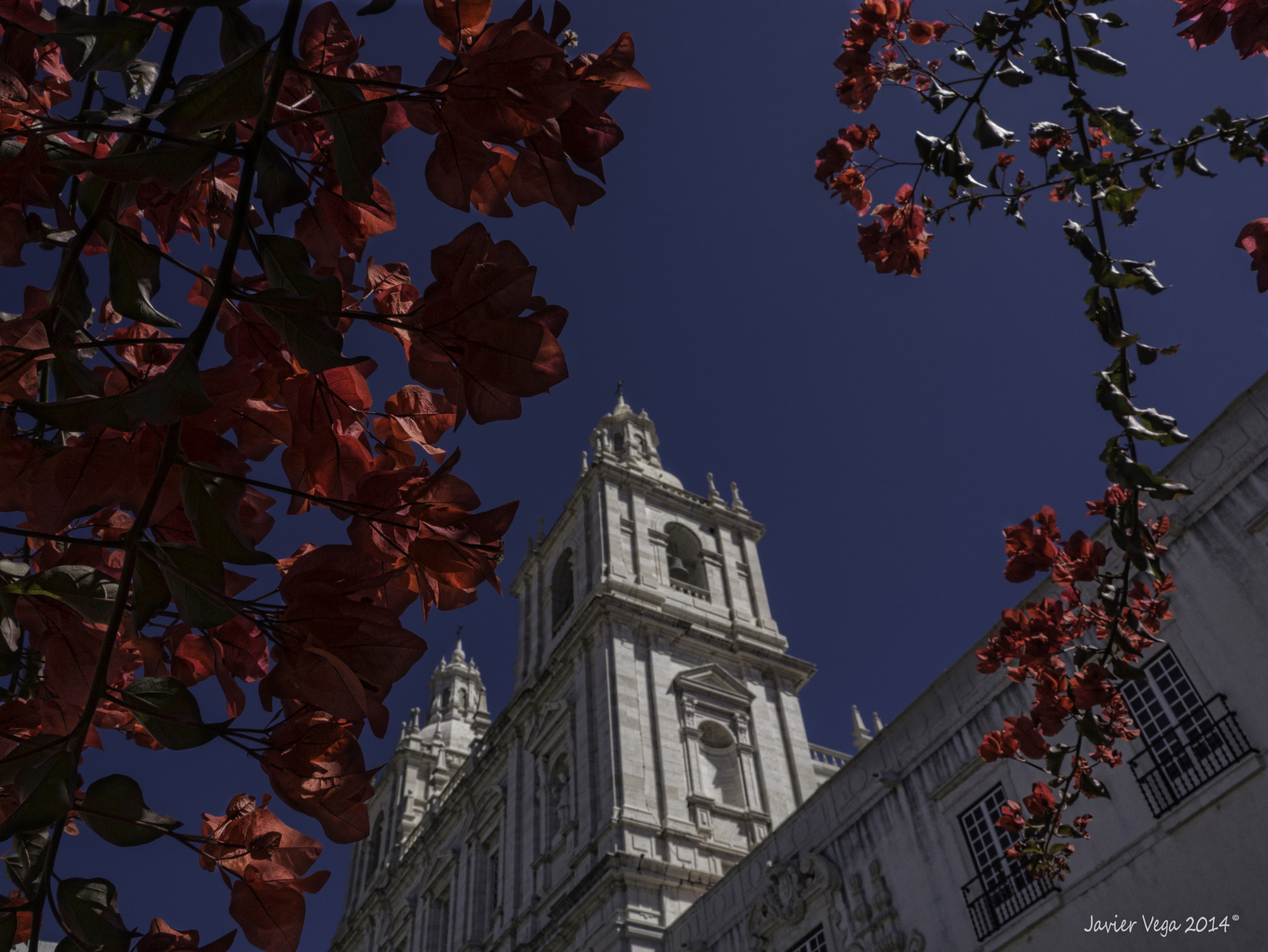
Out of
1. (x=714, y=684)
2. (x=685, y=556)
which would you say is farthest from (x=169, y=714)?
(x=685, y=556)

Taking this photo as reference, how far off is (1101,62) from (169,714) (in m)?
3.52

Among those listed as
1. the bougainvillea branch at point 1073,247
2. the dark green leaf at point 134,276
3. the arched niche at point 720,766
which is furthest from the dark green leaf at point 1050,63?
the arched niche at point 720,766

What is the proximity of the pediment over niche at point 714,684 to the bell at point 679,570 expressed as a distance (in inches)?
164

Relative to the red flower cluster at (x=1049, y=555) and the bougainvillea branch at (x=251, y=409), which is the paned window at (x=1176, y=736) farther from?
the bougainvillea branch at (x=251, y=409)

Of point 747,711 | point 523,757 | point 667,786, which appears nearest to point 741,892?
point 667,786

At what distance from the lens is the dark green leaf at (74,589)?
1.43 metres

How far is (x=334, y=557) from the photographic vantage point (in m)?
1.45

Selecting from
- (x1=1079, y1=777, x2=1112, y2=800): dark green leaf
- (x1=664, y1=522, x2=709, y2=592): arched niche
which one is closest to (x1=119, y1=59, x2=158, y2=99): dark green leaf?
(x1=1079, y1=777, x2=1112, y2=800): dark green leaf

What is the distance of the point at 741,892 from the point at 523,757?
10.7 metres

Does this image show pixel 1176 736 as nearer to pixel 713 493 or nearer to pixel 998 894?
pixel 998 894

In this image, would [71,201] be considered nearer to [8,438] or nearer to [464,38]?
[8,438]

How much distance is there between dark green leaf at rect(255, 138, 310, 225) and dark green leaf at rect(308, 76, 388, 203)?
10cm

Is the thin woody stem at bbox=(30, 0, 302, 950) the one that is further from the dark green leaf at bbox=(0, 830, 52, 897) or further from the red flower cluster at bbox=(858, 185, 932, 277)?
the red flower cluster at bbox=(858, 185, 932, 277)

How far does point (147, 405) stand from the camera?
1.15 m
